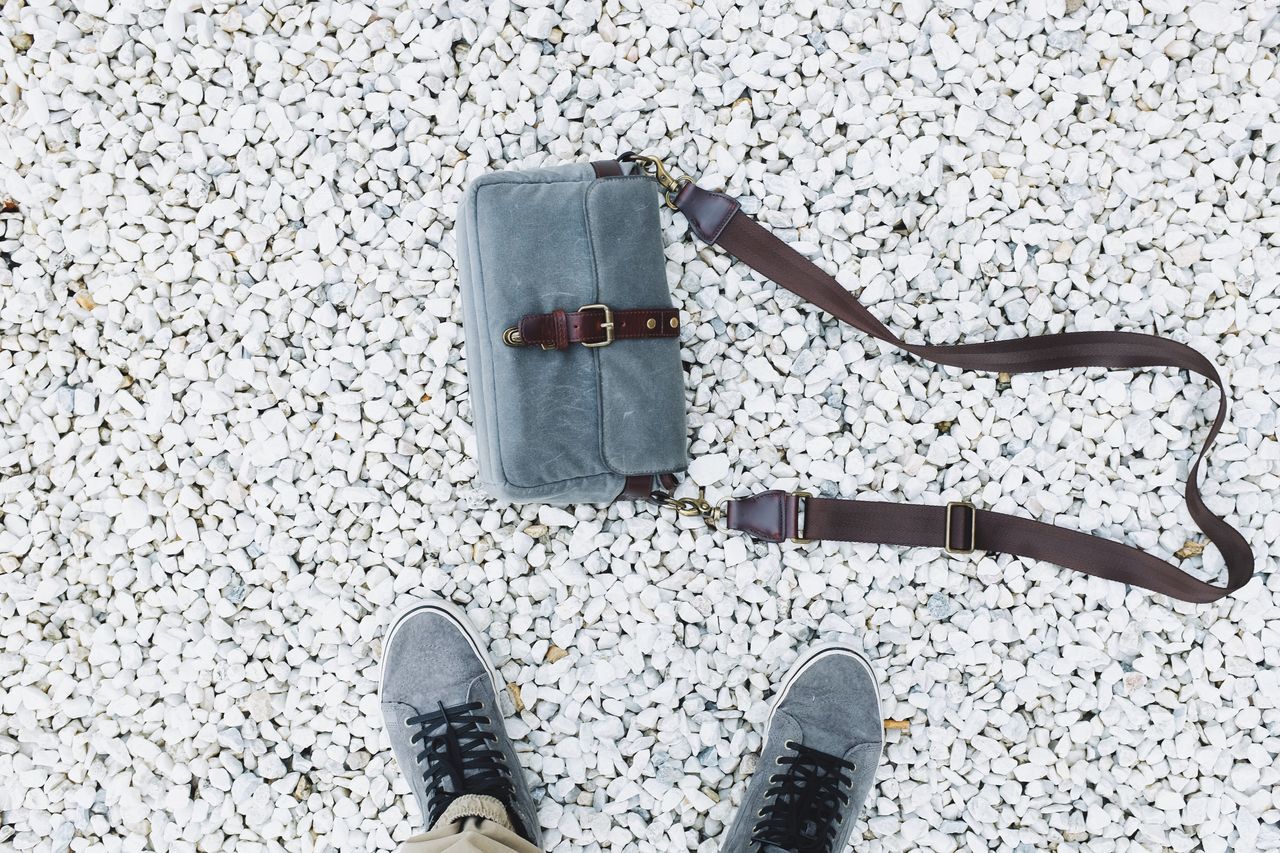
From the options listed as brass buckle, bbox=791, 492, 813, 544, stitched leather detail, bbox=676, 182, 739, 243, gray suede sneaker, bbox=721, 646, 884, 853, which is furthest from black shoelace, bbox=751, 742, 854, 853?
stitched leather detail, bbox=676, 182, 739, 243

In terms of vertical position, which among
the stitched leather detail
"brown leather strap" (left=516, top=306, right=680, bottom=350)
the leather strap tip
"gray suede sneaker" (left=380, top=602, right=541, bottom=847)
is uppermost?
the stitched leather detail

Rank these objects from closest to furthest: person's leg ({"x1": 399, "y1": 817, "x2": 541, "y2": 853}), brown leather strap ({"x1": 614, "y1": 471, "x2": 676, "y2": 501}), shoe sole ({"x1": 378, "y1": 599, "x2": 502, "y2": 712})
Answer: person's leg ({"x1": 399, "y1": 817, "x2": 541, "y2": 853}), brown leather strap ({"x1": 614, "y1": 471, "x2": 676, "y2": 501}), shoe sole ({"x1": 378, "y1": 599, "x2": 502, "y2": 712})

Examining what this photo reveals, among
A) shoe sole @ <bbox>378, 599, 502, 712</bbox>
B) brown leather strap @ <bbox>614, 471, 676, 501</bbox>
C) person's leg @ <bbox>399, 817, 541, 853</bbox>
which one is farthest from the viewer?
shoe sole @ <bbox>378, 599, 502, 712</bbox>

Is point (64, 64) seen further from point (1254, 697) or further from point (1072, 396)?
point (1254, 697)

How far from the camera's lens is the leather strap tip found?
5.86 feet

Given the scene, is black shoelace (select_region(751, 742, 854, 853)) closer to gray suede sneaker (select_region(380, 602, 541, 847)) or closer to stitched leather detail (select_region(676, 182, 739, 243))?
gray suede sneaker (select_region(380, 602, 541, 847))

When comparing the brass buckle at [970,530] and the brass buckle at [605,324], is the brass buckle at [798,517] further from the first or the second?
the brass buckle at [605,324]

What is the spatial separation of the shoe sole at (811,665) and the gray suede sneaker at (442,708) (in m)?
0.58

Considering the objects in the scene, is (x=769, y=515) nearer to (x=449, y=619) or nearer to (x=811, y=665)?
(x=811, y=665)

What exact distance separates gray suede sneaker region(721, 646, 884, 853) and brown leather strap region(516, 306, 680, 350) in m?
0.82

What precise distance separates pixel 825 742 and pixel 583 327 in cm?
105

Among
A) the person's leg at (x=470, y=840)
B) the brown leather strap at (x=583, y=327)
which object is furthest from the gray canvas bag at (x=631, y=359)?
the person's leg at (x=470, y=840)

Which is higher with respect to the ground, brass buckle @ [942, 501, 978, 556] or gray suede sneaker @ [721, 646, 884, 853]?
brass buckle @ [942, 501, 978, 556]

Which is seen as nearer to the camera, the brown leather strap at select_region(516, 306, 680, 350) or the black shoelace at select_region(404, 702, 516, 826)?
the brown leather strap at select_region(516, 306, 680, 350)
